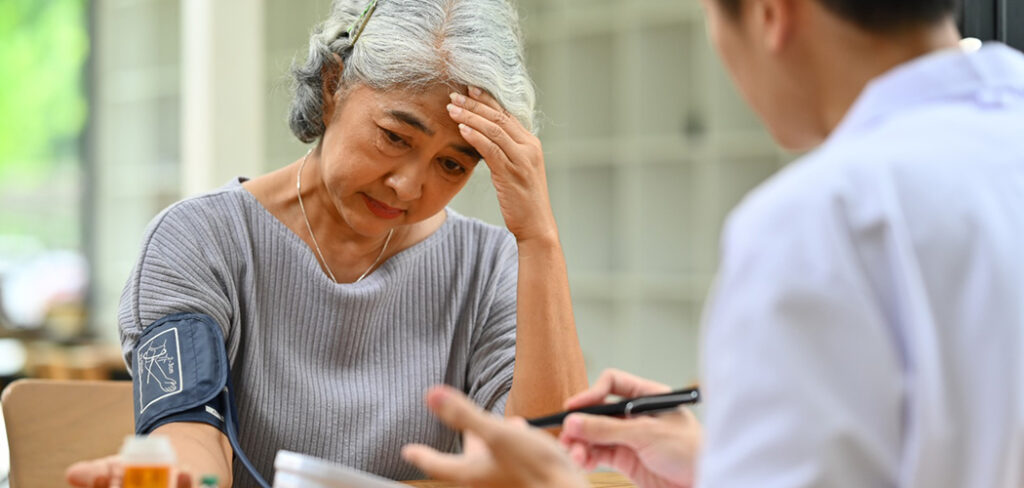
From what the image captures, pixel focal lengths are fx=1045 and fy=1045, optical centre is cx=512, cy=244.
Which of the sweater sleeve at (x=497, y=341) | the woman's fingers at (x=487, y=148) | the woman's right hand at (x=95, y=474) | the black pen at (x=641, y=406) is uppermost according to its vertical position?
the woman's fingers at (x=487, y=148)

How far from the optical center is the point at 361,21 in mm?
1640

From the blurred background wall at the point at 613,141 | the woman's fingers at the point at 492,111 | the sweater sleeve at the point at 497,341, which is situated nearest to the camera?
the woman's fingers at the point at 492,111

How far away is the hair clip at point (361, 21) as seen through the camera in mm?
1637

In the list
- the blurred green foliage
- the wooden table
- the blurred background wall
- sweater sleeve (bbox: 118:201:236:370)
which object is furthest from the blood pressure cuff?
the blurred green foliage

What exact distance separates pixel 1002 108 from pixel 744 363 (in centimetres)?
28

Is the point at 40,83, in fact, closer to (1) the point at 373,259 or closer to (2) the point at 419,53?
(1) the point at 373,259

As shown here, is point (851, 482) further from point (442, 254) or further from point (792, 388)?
point (442, 254)

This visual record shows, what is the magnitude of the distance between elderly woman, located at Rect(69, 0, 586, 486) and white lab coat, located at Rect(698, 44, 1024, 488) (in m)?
1.01

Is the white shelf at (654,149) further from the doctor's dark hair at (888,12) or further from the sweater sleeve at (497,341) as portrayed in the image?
the doctor's dark hair at (888,12)

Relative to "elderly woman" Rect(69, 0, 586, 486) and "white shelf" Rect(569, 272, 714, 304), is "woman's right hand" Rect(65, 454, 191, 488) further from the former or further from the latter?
"white shelf" Rect(569, 272, 714, 304)

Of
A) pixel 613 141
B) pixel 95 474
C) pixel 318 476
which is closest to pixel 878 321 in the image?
pixel 318 476

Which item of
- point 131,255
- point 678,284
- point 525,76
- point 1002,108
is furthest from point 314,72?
point 131,255

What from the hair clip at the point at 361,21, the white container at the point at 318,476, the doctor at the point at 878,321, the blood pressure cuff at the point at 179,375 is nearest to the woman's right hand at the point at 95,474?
the white container at the point at 318,476

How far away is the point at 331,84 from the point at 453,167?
0.24 m
